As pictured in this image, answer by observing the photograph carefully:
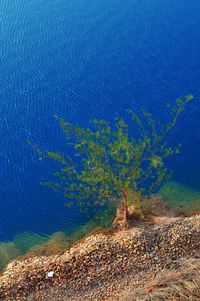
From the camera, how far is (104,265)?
39.9 feet

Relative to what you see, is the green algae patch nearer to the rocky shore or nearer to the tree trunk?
the rocky shore

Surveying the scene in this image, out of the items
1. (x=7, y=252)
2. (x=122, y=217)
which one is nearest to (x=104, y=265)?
(x=122, y=217)

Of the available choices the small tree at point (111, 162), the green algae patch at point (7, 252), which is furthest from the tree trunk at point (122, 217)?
the green algae patch at point (7, 252)

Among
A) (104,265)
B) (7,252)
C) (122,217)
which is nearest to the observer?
(104,265)

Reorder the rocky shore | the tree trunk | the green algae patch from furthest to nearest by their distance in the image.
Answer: the green algae patch < the tree trunk < the rocky shore

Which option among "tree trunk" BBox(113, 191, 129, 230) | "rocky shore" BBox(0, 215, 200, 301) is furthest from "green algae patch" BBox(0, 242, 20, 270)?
"tree trunk" BBox(113, 191, 129, 230)

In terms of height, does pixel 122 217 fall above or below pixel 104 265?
above

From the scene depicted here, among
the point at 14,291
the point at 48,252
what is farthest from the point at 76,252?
the point at 14,291

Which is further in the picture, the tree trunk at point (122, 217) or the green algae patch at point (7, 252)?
the green algae patch at point (7, 252)

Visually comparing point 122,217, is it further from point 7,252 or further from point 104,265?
point 7,252

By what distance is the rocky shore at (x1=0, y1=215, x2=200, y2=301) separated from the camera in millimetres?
11633

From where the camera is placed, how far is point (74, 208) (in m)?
15.6

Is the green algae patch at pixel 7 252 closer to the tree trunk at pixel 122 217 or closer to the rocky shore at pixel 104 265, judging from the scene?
the rocky shore at pixel 104 265

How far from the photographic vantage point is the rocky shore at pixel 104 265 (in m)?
11.6
